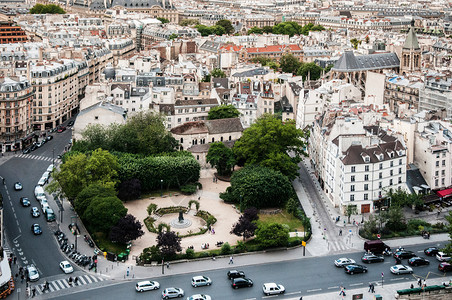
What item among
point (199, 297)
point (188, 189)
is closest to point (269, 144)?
point (188, 189)

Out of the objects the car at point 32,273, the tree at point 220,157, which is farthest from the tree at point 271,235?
the tree at point 220,157

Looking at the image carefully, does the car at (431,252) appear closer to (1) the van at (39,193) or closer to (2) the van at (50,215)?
(2) the van at (50,215)

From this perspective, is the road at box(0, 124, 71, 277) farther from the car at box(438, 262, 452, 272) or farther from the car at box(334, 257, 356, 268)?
the car at box(438, 262, 452, 272)

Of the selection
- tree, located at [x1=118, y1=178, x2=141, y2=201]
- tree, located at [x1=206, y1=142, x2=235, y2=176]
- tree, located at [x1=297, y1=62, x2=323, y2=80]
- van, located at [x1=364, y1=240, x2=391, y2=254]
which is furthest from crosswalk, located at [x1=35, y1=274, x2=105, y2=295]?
tree, located at [x1=297, y1=62, x2=323, y2=80]

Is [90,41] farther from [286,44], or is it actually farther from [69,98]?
[286,44]

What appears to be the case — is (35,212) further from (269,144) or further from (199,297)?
(269,144)

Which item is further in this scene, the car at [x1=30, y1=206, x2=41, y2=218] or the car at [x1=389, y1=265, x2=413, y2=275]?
the car at [x1=30, y1=206, x2=41, y2=218]

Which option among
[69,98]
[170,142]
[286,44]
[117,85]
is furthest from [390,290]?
[286,44]
